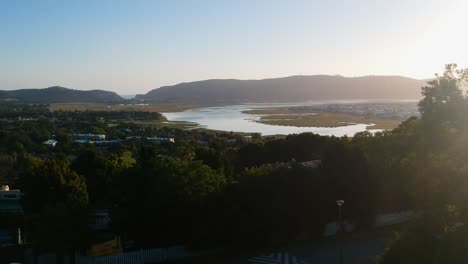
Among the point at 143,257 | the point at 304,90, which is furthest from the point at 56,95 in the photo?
the point at 143,257

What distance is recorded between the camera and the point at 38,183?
48.1 ft

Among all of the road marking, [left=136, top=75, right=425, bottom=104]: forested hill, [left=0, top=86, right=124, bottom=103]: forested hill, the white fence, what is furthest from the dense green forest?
[left=0, top=86, right=124, bottom=103]: forested hill

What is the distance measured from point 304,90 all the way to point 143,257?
172 metres

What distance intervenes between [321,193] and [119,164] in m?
8.22

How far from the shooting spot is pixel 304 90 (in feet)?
599

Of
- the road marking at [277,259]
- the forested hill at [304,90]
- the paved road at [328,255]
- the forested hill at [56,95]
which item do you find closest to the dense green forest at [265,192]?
the road marking at [277,259]

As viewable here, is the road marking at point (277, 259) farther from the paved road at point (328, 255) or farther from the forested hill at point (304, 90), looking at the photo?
the forested hill at point (304, 90)

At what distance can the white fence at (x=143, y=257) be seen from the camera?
13320 millimetres

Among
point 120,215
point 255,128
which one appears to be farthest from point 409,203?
point 255,128

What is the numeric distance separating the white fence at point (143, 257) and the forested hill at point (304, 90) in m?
156

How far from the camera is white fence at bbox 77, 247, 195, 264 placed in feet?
43.7

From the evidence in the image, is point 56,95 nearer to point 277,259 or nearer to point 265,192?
point 265,192

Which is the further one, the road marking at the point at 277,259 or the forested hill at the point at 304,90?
the forested hill at the point at 304,90

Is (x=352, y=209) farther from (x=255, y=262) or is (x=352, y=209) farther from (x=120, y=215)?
(x=120, y=215)
